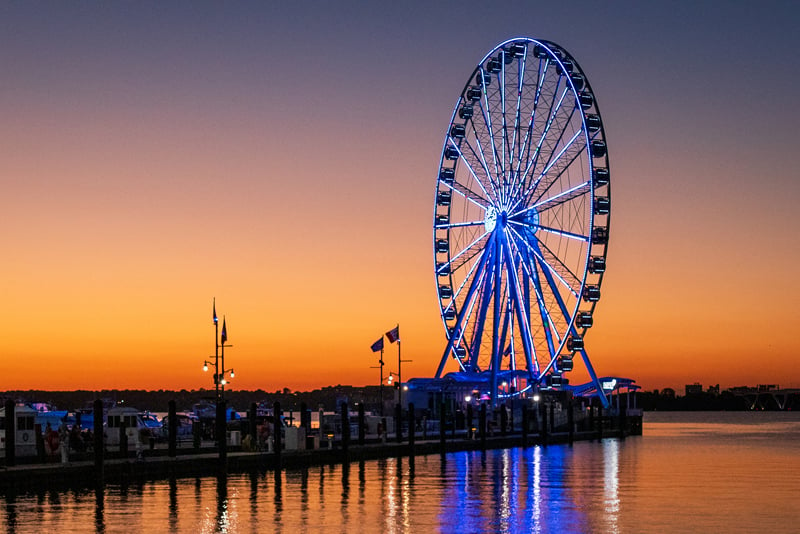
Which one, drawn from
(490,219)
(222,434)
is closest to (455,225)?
(490,219)

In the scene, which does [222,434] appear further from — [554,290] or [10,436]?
[554,290]

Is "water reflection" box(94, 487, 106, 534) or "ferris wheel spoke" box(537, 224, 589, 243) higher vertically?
"ferris wheel spoke" box(537, 224, 589, 243)

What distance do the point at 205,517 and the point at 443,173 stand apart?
4870cm

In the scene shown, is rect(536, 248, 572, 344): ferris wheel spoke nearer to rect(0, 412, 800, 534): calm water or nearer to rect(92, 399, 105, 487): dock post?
rect(0, 412, 800, 534): calm water

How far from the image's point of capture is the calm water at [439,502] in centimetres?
3959

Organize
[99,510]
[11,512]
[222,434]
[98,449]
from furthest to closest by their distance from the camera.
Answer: [222,434] → [98,449] → [99,510] → [11,512]

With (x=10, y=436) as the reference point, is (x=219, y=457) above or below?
below

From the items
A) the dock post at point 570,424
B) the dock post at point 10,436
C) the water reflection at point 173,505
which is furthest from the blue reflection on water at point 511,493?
the dock post at point 570,424

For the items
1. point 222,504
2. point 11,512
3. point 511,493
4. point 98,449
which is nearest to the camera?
point 11,512

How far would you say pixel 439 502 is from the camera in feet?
152

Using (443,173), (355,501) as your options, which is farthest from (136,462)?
(443,173)

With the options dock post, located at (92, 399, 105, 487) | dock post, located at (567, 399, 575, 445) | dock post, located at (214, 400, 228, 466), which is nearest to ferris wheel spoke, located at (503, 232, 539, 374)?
dock post, located at (567, 399, 575, 445)

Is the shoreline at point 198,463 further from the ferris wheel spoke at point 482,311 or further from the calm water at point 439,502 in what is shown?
the ferris wheel spoke at point 482,311

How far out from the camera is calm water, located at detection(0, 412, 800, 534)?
3959 cm
